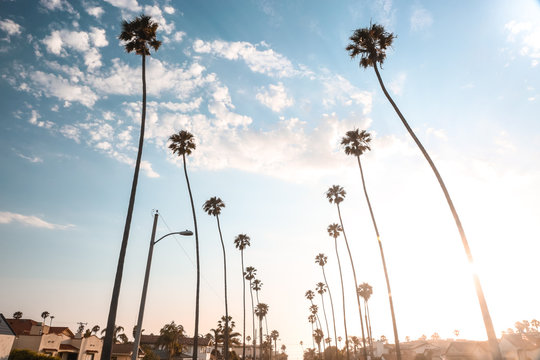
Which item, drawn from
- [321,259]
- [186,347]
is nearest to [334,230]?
[321,259]

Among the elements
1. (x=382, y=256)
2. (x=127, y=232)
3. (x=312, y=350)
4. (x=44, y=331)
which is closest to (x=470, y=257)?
(x=382, y=256)

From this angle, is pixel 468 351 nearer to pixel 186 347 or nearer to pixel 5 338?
pixel 186 347

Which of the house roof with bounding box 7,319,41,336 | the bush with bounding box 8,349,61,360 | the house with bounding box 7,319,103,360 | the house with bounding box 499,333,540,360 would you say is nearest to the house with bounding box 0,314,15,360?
the bush with bounding box 8,349,61,360

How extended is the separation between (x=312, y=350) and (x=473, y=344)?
105m

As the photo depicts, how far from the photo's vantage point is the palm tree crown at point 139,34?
21859 millimetres

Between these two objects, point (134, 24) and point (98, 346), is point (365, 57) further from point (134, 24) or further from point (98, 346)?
point (98, 346)

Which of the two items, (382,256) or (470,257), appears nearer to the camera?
(470,257)

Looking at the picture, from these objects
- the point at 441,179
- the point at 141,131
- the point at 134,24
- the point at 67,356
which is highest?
the point at 134,24

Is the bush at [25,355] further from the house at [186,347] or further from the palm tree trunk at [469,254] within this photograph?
the house at [186,347]

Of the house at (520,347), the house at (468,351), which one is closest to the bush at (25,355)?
the house at (468,351)

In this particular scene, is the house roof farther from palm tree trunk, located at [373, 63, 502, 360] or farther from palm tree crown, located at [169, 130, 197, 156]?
palm tree trunk, located at [373, 63, 502, 360]

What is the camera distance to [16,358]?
31.0 metres

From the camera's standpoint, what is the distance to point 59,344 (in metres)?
42.1

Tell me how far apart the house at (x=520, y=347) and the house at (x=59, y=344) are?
256 ft
